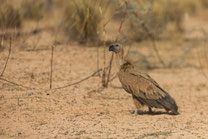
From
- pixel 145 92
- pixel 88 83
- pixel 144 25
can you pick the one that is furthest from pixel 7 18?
pixel 145 92

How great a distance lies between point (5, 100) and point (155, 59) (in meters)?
6.51

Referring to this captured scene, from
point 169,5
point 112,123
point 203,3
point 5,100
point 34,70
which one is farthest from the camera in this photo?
point 203,3

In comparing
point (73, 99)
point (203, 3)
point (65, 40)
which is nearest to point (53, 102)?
point (73, 99)

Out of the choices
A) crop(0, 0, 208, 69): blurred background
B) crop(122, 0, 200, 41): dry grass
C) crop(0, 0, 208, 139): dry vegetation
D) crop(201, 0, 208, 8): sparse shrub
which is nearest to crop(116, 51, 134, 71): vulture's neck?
crop(0, 0, 208, 139): dry vegetation

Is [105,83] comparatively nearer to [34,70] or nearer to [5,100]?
[34,70]

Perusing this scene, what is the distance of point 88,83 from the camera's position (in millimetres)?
8414

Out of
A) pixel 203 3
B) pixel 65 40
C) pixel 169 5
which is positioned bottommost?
pixel 65 40

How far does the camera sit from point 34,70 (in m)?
8.25

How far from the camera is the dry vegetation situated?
5.84 metres

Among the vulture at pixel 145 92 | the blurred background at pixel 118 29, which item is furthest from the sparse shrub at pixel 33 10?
the vulture at pixel 145 92

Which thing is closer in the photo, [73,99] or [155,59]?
[73,99]

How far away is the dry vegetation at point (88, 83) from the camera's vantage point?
5.84m

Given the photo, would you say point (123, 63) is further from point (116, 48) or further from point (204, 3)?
point (204, 3)

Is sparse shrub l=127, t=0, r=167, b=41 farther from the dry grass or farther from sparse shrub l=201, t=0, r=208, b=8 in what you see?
sparse shrub l=201, t=0, r=208, b=8
